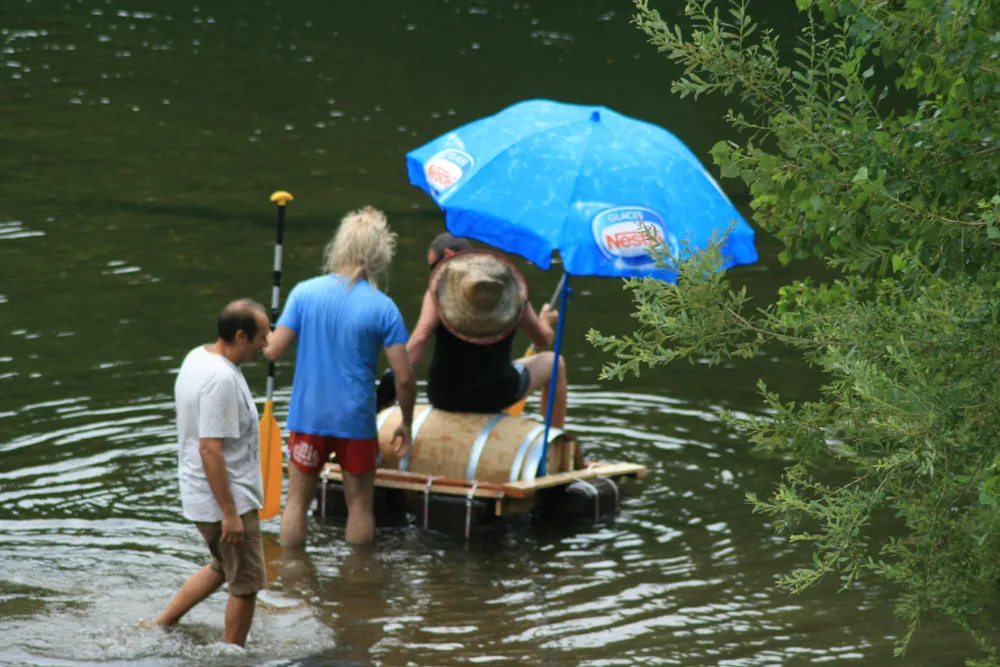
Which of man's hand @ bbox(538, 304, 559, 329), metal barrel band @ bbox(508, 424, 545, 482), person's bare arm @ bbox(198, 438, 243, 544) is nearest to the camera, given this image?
person's bare arm @ bbox(198, 438, 243, 544)

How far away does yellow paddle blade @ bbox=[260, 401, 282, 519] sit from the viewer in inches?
342

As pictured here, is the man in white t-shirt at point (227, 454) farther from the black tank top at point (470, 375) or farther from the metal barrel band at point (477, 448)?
the black tank top at point (470, 375)

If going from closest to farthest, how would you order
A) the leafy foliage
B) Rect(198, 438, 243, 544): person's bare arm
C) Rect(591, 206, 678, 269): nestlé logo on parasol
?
the leafy foliage
Rect(198, 438, 243, 544): person's bare arm
Rect(591, 206, 678, 269): nestlé logo on parasol

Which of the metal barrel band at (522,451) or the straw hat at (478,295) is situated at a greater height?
the straw hat at (478,295)

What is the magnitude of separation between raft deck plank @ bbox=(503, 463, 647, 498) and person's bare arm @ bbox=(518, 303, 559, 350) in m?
0.83

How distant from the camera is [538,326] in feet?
30.1

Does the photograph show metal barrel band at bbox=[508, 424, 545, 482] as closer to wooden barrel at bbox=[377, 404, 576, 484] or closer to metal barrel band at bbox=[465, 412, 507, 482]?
wooden barrel at bbox=[377, 404, 576, 484]

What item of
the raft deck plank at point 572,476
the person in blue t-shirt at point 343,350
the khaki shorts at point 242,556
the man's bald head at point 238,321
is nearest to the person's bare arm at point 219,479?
the khaki shorts at point 242,556

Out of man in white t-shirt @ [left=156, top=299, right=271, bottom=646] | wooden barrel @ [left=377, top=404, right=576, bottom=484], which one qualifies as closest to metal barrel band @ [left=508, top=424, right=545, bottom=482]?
wooden barrel @ [left=377, top=404, right=576, bottom=484]

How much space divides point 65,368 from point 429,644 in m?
5.29

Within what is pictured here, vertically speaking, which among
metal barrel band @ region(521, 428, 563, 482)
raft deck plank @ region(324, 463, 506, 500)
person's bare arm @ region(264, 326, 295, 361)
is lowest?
raft deck plank @ region(324, 463, 506, 500)

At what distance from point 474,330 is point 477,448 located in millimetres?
710

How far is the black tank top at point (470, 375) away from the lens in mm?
8938

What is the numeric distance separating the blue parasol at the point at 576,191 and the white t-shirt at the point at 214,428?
81.3 inches
